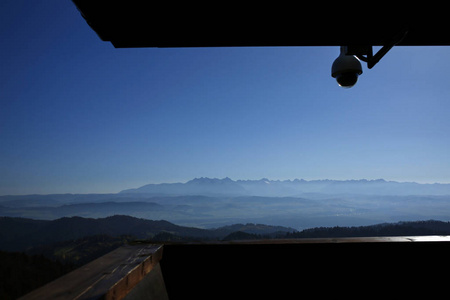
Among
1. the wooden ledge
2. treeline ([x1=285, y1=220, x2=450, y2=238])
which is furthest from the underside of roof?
treeline ([x1=285, y1=220, x2=450, y2=238])

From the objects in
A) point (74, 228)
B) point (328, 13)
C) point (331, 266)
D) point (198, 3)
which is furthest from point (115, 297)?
point (74, 228)

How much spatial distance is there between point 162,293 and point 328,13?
2387mm

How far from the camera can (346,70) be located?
2.78m

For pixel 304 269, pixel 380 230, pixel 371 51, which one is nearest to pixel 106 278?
pixel 304 269

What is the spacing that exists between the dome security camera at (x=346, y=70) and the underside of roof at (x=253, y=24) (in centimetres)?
80

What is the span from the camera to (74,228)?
310 feet

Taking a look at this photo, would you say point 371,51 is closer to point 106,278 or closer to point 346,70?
point 346,70

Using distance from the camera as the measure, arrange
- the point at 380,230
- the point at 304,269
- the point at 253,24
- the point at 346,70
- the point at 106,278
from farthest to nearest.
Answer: the point at 380,230 < the point at 346,70 < the point at 304,269 < the point at 253,24 < the point at 106,278

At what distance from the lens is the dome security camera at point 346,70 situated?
273 cm

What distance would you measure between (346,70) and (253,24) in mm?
1643

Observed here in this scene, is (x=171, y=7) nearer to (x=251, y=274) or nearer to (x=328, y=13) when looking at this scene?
(x=328, y=13)

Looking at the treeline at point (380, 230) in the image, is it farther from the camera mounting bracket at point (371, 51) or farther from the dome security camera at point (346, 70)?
the camera mounting bracket at point (371, 51)

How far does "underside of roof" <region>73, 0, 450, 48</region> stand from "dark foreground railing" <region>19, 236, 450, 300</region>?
1.69 metres

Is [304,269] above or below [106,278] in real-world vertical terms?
below
